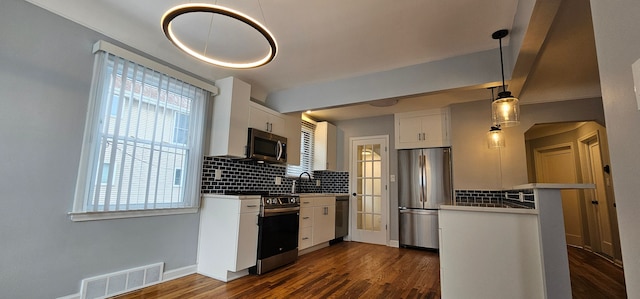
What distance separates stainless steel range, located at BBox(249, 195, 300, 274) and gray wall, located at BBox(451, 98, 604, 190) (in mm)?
2537

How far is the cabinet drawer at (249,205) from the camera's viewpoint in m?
2.99

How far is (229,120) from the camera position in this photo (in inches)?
129

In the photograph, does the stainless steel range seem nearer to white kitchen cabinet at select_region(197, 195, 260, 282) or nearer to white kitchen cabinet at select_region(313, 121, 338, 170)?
white kitchen cabinet at select_region(197, 195, 260, 282)

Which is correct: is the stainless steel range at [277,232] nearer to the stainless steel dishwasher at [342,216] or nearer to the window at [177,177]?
the window at [177,177]

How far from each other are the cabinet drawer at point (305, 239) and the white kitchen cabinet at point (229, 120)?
1430mm

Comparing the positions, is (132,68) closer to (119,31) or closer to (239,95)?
(119,31)

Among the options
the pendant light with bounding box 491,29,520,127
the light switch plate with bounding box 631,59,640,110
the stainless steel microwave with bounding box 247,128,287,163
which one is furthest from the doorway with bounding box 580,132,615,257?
the light switch plate with bounding box 631,59,640,110

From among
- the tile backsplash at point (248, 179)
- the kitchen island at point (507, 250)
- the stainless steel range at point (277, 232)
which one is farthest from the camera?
the tile backsplash at point (248, 179)

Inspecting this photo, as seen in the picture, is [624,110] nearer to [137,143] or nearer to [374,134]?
[137,143]

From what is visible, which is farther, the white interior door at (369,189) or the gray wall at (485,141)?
the white interior door at (369,189)

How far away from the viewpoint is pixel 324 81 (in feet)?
12.1

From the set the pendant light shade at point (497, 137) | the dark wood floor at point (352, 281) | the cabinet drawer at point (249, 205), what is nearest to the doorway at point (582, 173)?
the dark wood floor at point (352, 281)

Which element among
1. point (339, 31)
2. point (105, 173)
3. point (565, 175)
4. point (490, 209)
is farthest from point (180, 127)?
point (565, 175)

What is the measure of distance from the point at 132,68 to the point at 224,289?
229cm
